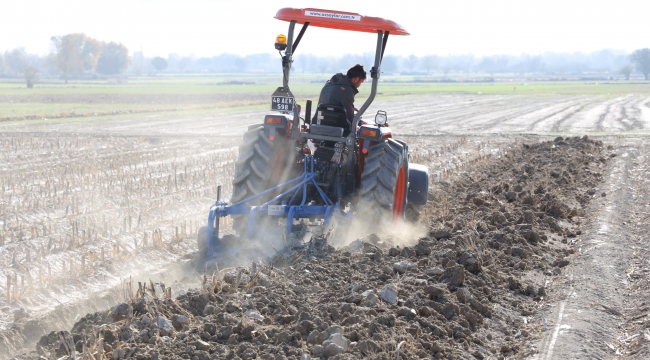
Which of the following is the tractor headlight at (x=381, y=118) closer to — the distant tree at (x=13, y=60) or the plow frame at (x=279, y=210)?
the plow frame at (x=279, y=210)

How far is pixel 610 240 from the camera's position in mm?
8281

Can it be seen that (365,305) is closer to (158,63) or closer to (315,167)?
(315,167)

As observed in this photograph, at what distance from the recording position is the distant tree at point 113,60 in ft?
393

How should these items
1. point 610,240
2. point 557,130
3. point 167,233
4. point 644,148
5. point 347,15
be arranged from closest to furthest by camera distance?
1. point 347,15
2. point 610,240
3. point 167,233
4. point 644,148
5. point 557,130

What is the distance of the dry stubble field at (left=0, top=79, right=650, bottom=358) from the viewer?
5.48 m

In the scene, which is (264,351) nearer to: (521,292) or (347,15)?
(521,292)

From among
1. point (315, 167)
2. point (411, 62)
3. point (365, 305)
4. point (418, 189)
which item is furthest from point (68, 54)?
point (365, 305)

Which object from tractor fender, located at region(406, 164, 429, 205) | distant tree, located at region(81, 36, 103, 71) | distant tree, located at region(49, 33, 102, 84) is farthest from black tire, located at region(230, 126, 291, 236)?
distant tree, located at region(81, 36, 103, 71)

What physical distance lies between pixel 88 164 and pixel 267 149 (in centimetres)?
760

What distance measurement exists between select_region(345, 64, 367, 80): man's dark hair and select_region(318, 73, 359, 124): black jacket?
60 millimetres

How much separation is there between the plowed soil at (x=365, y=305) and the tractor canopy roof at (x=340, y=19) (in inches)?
83.5

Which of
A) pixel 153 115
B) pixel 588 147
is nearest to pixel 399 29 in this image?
pixel 588 147

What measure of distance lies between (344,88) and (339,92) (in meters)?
0.08

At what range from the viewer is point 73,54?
103m
